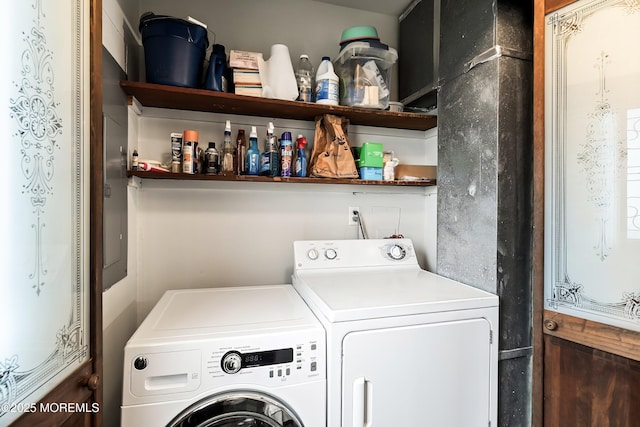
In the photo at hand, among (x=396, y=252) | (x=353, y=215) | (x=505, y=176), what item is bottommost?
(x=396, y=252)

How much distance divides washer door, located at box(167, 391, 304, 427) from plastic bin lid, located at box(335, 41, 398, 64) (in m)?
1.70

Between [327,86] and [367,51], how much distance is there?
0.32 meters

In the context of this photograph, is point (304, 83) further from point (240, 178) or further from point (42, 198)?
point (42, 198)

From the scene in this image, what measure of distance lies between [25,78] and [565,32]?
159 centimetres

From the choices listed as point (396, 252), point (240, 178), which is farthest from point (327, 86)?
point (396, 252)

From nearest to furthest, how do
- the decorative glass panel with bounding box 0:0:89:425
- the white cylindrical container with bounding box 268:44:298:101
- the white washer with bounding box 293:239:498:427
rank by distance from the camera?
the decorative glass panel with bounding box 0:0:89:425
the white washer with bounding box 293:239:498:427
the white cylindrical container with bounding box 268:44:298:101

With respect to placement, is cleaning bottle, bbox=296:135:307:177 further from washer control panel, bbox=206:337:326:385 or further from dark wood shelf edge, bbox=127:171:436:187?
washer control panel, bbox=206:337:326:385

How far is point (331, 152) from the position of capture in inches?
68.1

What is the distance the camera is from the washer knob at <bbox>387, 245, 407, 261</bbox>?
186 cm

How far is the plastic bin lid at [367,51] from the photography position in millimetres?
1686

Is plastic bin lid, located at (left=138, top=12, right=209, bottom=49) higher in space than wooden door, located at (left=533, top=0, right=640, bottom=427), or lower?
higher

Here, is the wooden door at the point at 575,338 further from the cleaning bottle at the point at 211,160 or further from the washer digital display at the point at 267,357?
the cleaning bottle at the point at 211,160

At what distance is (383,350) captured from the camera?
114cm

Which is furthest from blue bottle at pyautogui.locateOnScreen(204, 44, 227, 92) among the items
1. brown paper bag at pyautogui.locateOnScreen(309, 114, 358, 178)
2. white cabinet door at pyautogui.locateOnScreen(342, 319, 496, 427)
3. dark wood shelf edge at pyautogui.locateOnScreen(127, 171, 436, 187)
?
white cabinet door at pyautogui.locateOnScreen(342, 319, 496, 427)
